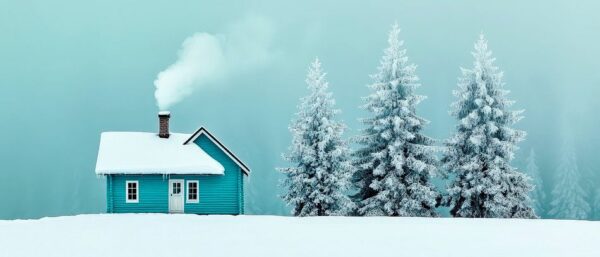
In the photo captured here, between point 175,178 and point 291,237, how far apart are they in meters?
14.3

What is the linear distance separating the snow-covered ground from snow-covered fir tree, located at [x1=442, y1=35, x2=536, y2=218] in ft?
8.53

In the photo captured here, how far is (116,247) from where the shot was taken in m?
21.8

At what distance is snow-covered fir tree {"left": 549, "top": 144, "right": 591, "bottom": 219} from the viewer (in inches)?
2301

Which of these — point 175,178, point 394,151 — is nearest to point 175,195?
point 175,178

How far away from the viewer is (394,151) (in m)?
35.8

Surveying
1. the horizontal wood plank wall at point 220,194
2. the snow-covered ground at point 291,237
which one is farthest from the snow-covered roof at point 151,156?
the snow-covered ground at point 291,237

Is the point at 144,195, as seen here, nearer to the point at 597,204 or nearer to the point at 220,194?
the point at 220,194

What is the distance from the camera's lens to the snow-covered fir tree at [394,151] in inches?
1405

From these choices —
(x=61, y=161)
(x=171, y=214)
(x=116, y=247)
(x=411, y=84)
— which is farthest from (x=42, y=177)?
(x=116, y=247)

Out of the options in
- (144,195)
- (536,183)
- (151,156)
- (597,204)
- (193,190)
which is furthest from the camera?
(536,183)

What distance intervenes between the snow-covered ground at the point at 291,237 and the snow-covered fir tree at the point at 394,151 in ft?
7.90

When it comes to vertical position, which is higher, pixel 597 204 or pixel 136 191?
pixel 136 191

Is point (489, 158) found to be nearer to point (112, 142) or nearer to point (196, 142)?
point (196, 142)

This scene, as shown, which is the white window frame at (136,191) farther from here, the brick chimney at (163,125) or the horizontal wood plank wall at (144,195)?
the brick chimney at (163,125)
